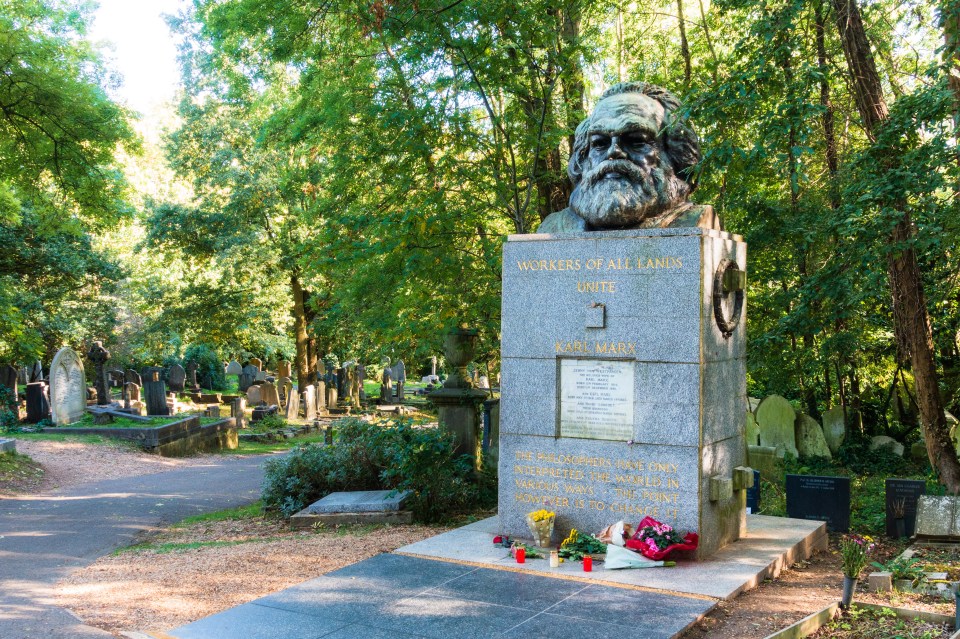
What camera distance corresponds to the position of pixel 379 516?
9.49 metres

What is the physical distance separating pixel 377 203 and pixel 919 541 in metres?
8.66

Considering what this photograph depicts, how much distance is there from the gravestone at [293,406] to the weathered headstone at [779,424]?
15.1m

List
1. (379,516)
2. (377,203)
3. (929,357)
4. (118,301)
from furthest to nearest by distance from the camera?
(118,301) < (377,203) < (929,357) < (379,516)

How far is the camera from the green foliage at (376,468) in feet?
32.8

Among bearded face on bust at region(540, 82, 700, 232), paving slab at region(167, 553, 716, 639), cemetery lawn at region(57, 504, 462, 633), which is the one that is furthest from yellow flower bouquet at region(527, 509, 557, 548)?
bearded face on bust at region(540, 82, 700, 232)

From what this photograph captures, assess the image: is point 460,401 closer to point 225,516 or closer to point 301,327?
point 225,516

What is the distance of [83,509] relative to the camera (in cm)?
1144

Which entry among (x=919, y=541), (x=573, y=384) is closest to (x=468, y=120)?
(x=573, y=384)

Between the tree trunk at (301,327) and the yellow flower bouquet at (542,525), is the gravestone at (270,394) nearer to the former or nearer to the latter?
the tree trunk at (301,327)

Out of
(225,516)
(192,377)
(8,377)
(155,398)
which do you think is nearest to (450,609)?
(225,516)

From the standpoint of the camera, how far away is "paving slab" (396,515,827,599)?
6.31 meters

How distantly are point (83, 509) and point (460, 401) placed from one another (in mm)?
5357

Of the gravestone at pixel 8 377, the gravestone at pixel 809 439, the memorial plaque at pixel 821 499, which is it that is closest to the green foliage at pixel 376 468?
the memorial plaque at pixel 821 499

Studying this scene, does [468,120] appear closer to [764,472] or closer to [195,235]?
[764,472]
